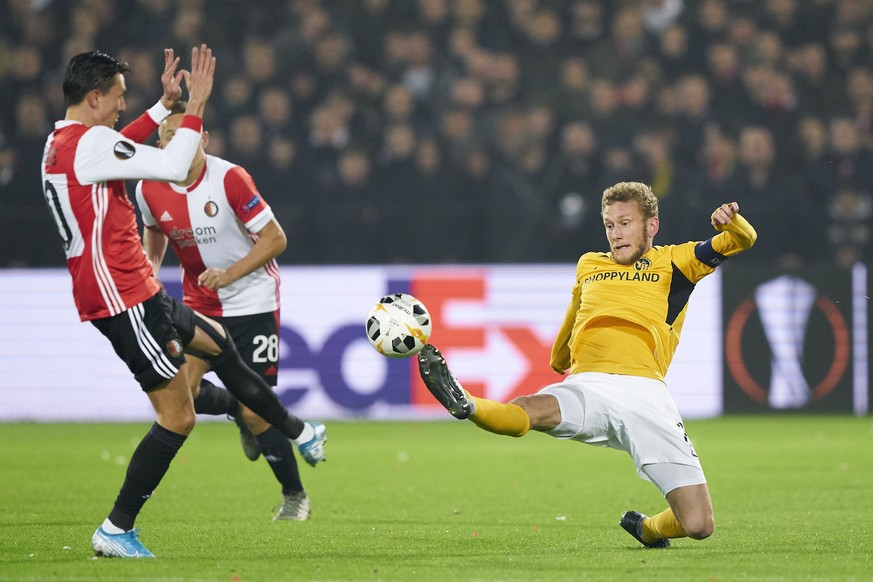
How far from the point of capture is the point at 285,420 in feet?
22.1

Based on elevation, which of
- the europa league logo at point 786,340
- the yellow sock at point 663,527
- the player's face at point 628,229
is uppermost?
the player's face at point 628,229

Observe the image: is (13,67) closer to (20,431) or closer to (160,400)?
(20,431)

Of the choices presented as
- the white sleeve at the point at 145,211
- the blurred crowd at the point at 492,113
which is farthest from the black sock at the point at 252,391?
the blurred crowd at the point at 492,113

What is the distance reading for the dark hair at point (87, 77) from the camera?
5.66 meters

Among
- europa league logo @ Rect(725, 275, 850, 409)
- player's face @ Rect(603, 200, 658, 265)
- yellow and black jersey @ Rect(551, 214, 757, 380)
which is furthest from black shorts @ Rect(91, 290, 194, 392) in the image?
europa league logo @ Rect(725, 275, 850, 409)

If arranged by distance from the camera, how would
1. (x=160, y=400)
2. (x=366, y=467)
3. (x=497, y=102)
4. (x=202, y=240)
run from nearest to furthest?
1. (x=160, y=400)
2. (x=202, y=240)
3. (x=366, y=467)
4. (x=497, y=102)

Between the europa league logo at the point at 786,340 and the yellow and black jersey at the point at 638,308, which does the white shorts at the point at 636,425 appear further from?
the europa league logo at the point at 786,340

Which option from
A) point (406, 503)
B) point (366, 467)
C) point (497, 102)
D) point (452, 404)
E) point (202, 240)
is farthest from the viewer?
point (497, 102)

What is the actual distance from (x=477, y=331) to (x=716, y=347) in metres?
2.39

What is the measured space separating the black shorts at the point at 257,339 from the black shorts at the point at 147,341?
5.41 ft

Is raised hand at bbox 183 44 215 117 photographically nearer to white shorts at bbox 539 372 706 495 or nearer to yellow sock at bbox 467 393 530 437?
yellow sock at bbox 467 393 530 437

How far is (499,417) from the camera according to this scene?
5.48 metres

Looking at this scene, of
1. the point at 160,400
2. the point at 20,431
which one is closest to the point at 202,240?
the point at 160,400

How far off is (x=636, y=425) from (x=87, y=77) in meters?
2.76
